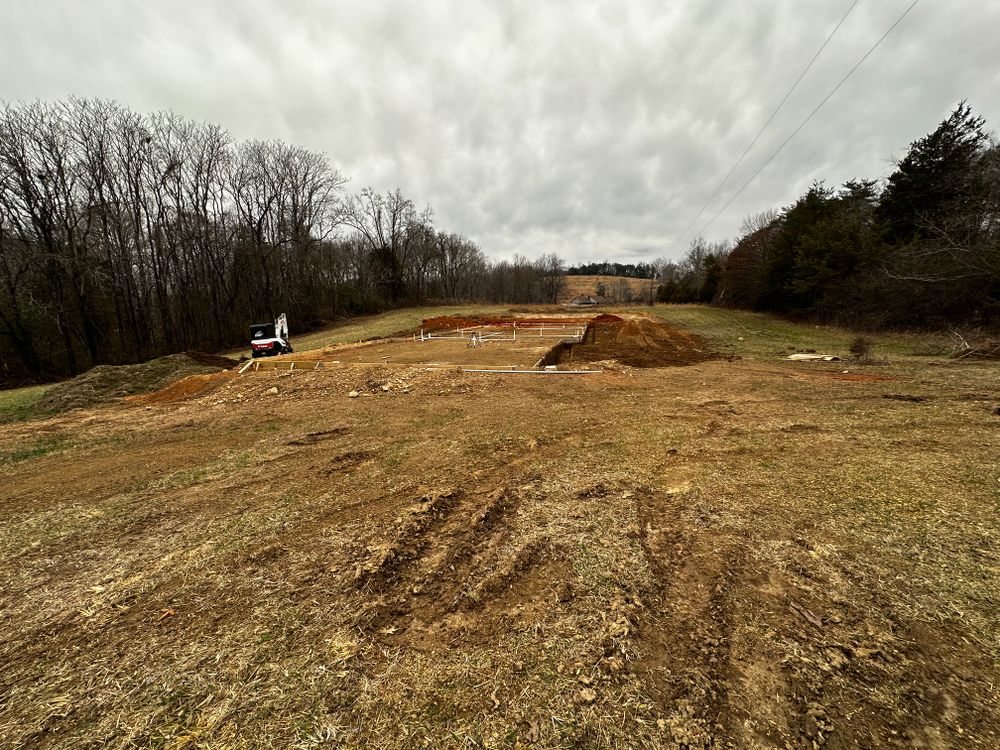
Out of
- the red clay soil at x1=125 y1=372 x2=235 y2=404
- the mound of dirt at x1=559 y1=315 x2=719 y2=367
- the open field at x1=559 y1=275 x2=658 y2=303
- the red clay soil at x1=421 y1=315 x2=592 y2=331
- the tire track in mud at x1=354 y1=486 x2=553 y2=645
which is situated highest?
the open field at x1=559 y1=275 x2=658 y2=303

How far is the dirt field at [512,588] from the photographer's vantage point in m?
1.97

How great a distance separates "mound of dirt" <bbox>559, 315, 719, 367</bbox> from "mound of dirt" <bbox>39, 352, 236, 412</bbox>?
1365 centimetres

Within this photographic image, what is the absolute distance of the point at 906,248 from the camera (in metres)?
19.7

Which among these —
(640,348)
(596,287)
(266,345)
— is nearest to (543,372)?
(640,348)

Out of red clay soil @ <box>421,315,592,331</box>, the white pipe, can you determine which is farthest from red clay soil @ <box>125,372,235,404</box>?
red clay soil @ <box>421,315,592,331</box>

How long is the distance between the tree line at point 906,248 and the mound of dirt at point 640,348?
1035 cm

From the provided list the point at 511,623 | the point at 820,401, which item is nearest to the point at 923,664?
the point at 511,623

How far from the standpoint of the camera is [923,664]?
220 centimetres

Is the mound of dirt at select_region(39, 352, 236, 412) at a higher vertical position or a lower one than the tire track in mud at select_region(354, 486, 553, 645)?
higher

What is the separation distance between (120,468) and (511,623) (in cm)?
635

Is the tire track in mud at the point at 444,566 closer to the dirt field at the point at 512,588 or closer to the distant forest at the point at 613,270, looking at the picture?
the dirt field at the point at 512,588

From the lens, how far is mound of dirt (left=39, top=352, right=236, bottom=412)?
33.2 feet

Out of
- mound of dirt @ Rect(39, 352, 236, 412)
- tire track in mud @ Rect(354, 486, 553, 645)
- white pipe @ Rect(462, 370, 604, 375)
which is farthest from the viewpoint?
white pipe @ Rect(462, 370, 604, 375)

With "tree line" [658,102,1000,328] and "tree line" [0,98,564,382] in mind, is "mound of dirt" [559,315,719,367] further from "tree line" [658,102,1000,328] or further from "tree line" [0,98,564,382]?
"tree line" [0,98,564,382]
